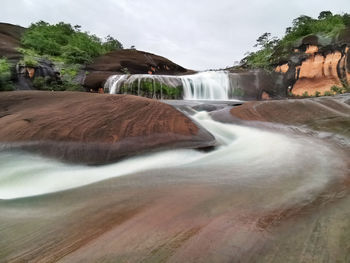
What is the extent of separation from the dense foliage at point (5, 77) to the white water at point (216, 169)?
5526 millimetres

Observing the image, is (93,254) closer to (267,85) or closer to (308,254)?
(308,254)

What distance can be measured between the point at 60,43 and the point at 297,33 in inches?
546

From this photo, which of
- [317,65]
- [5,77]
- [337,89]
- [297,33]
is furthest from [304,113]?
[297,33]

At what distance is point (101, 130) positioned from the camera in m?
2.16

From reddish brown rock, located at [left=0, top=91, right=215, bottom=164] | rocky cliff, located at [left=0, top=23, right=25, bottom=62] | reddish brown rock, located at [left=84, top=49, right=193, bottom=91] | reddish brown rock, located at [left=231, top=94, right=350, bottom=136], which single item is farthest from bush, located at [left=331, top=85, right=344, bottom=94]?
rocky cliff, located at [left=0, top=23, right=25, bottom=62]

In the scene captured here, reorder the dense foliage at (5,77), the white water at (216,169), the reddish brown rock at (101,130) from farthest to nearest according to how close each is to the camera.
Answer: the dense foliage at (5,77) < the reddish brown rock at (101,130) < the white water at (216,169)

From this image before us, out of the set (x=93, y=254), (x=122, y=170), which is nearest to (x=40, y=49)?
(x=122, y=170)

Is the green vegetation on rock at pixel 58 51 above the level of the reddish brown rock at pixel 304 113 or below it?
above

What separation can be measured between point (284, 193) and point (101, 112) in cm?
209

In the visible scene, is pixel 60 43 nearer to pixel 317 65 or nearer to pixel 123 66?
pixel 123 66

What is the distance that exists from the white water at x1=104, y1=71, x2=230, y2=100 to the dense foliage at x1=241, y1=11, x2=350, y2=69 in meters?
3.44

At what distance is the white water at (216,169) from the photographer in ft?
4.68

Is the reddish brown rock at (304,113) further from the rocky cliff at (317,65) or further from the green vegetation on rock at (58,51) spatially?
the rocky cliff at (317,65)

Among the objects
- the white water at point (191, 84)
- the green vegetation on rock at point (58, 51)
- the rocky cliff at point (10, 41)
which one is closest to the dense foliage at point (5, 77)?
the green vegetation on rock at point (58, 51)
